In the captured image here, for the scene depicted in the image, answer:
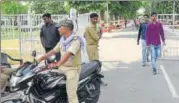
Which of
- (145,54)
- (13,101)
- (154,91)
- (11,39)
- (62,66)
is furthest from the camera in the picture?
(11,39)

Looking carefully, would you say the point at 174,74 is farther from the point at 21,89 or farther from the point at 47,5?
the point at 47,5

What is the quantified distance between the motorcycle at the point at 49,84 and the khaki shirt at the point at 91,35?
96.5 inches

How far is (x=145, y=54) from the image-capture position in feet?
44.1

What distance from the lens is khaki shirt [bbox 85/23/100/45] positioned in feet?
31.4

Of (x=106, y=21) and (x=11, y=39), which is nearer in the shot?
(x=11, y=39)

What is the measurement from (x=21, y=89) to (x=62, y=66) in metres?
0.80

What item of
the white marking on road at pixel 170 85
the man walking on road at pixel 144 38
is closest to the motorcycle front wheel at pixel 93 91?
the white marking on road at pixel 170 85

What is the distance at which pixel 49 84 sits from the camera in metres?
6.29

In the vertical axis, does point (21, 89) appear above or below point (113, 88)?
above

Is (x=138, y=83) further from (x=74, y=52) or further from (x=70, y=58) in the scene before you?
(x=74, y=52)

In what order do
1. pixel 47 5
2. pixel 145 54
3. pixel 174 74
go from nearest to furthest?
1. pixel 174 74
2. pixel 145 54
3. pixel 47 5

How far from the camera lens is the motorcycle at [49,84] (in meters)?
5.93

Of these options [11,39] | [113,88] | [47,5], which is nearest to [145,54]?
[113,88]

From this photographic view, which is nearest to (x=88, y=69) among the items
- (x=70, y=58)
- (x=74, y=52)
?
(x=70, y=58)
